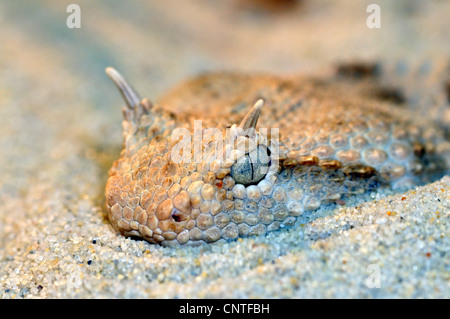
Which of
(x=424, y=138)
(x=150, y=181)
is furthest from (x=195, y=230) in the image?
(x=424, y=138)

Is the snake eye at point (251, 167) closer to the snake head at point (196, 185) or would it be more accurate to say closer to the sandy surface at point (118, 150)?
the snake head at point (196, 185)

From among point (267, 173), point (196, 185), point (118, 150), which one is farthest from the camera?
point (118, 150)

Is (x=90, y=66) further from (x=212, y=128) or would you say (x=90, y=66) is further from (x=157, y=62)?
(x=212, y=128)

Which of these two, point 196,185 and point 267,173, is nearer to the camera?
point 196,185

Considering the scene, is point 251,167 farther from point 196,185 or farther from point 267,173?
point 196,185

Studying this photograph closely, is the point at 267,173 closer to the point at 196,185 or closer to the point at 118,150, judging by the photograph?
the point at 196,185

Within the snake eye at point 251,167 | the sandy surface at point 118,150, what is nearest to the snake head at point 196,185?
the snake eye at point 251,167

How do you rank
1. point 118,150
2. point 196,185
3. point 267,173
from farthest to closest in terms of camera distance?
point 118,150, point 267,173, point 196,185

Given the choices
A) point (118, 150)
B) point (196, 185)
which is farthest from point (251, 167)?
point (118, 150)
